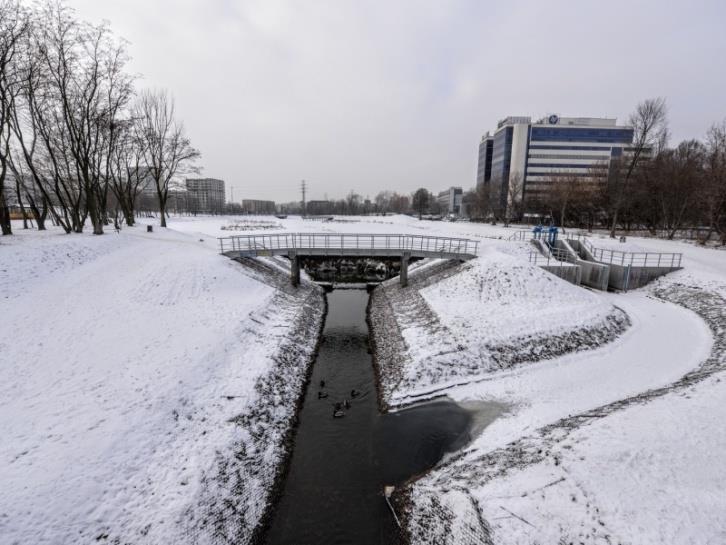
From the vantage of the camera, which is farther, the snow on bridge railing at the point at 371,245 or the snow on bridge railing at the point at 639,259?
the snow on bridge railing at the point at 639,259

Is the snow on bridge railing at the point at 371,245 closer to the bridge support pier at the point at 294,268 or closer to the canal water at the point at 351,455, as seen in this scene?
the bridge support pier at the point at 294,268

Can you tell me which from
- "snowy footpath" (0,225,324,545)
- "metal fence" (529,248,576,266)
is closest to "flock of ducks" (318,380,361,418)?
"snowy footpath" (0,225,324,545)

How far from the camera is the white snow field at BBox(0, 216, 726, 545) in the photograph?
7.71 metres

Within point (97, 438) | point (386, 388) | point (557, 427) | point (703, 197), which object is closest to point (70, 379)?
point (97, 438)

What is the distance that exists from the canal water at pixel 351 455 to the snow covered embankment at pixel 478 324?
126 centimetres

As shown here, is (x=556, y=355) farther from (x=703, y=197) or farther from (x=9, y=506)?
(x=703, y=197)

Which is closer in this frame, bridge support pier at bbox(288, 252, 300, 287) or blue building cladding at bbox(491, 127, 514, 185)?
bridge support pier at bbox(288, 252, 300, 287)

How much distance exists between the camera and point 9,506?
706 cm

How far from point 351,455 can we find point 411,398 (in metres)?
3.93

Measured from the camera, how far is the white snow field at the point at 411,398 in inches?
304

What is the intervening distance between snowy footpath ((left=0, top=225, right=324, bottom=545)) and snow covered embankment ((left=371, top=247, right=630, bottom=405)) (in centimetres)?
508

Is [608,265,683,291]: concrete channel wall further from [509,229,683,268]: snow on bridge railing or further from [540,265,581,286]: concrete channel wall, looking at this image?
[540,265,581,286]: concrete channel wall

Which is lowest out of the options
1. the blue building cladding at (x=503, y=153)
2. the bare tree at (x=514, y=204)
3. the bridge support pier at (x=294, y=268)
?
the bridge support pier at (x=294, y=268)

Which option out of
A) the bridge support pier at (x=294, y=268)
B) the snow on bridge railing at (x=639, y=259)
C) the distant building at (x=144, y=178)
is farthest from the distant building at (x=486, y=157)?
the bridge support pier at (x=294, y=268)
